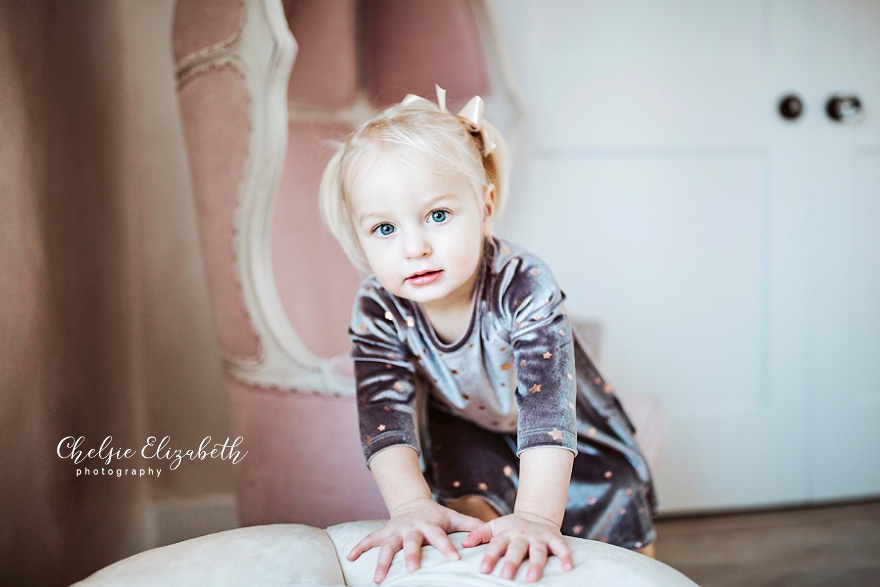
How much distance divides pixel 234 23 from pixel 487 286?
49 centimetres

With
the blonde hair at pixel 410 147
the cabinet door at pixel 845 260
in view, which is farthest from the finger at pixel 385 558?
the cabinet door at pixel 845 260

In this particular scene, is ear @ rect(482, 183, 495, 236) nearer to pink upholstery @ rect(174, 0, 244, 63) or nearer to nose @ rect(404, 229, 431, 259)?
nose @ rect(404, 229, 431, 259)

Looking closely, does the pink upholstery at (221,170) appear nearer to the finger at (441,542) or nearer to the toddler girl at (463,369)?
the toddler girl at (463,369)

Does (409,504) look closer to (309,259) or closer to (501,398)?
(501,398)

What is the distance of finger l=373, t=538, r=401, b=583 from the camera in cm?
56

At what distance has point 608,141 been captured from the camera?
131 centimetres

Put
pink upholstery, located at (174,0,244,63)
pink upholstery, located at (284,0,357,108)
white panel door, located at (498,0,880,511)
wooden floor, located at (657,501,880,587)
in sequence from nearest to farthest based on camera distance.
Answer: pink upholstery, located at (174,0,244,63)
pink upholstery, located at (284,0,357,108)
wooden floor, located at (657,501,880,587)
white panel door, located at (498,0,880,511)

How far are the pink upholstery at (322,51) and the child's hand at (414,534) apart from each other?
2.20 ft

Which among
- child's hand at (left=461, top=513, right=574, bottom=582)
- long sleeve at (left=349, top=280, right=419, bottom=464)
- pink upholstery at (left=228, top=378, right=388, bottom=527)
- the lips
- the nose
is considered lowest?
pink upholstery at (left=228, top=378, right=388, bottom=527)

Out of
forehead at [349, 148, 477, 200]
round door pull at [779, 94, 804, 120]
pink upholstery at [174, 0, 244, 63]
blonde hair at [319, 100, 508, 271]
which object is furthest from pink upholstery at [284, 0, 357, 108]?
round door pull at [779, 94, 804, 120]

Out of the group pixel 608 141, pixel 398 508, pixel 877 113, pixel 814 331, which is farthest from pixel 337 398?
pixel 877 113

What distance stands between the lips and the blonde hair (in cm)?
11

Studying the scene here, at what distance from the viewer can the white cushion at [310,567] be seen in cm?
50

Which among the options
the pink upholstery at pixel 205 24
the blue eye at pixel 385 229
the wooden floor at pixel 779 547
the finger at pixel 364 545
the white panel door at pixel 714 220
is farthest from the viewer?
the white panel door at pixel 714 220
